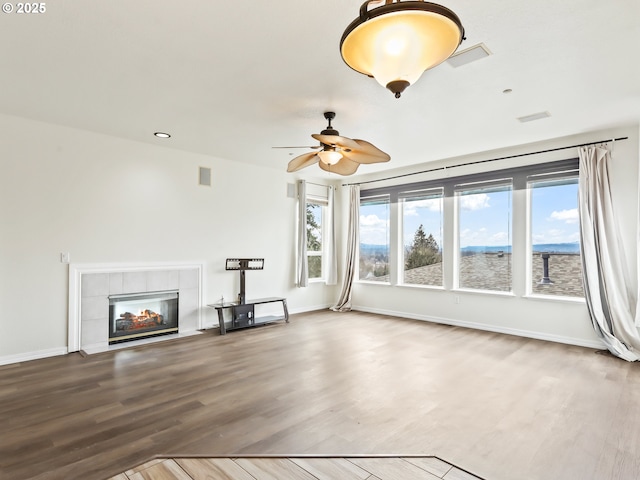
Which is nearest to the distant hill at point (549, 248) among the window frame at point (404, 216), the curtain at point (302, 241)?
the window frame at point (404, 216)

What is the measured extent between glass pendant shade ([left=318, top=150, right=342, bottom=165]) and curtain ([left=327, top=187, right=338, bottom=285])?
3726mm

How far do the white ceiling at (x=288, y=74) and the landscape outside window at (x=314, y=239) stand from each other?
2.68m

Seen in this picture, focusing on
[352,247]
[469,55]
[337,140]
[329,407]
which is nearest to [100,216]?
[337,140]

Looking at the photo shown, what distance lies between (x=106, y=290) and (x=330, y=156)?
342cm

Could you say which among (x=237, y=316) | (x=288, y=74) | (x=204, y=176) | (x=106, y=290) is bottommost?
(x=237, y=316)

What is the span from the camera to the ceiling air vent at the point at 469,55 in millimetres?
2625

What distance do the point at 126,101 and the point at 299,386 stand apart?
3276 mm

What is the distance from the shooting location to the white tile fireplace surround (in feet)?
14.5

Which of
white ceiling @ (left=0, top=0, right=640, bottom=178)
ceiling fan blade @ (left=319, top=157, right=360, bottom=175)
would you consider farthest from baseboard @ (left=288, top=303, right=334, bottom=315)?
ceiling fan blade @ (left=319, top=157, right=360, bottom=175)

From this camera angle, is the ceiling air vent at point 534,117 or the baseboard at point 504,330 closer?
the ceiling air vent at point 534,117

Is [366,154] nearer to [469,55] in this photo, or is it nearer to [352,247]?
[469,55]

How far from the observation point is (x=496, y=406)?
292 centimetres

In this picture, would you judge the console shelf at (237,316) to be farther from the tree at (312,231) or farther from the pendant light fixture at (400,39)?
the pendant light fixture at (400,39)

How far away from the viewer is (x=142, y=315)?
5.06m
